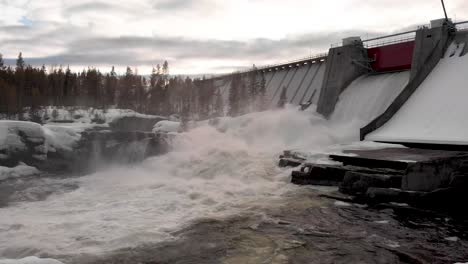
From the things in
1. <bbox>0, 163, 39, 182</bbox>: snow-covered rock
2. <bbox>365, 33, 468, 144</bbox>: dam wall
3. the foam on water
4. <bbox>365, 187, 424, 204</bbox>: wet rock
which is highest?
<bbox>365, 33, 468, 144</bbox>: dam wall

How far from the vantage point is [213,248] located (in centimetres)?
857

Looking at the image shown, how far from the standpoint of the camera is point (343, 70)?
30219 mm

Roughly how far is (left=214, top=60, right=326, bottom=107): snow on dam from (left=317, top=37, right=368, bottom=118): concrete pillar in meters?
3.98

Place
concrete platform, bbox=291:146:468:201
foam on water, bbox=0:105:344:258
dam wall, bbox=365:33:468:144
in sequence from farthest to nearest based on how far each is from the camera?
dam wall, bbox=365:33:468:144 < concrete platform, bbox=291:146:468:201 < foam on water, bbox=0:105:344:258

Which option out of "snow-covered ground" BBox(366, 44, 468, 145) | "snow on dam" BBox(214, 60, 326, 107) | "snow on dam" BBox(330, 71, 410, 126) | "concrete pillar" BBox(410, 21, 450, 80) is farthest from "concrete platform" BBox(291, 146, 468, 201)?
"snow on dam" BBox(214, 60, 326, 107)

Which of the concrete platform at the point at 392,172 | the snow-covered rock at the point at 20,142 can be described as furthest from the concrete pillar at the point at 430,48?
the snow-covered rock at the point at 20,142

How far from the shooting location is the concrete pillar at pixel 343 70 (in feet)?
97.8

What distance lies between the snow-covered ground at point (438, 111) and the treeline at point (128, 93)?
93.9ft

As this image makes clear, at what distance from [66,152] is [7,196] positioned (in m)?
9.67

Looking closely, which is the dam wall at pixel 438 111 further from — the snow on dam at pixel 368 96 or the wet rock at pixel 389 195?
the wet rock at pixel 389 195

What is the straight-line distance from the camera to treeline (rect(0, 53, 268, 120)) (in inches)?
2217

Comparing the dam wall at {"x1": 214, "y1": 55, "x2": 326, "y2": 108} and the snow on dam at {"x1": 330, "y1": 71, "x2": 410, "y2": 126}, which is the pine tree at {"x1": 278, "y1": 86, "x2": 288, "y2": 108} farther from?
the snow on dam at {"x1": 330, "y1": 71, "x2": 410, "y2": 126}

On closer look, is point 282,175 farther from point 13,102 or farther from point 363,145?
point 13,102

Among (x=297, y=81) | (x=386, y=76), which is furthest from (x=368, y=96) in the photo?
(x=297, y=81)
